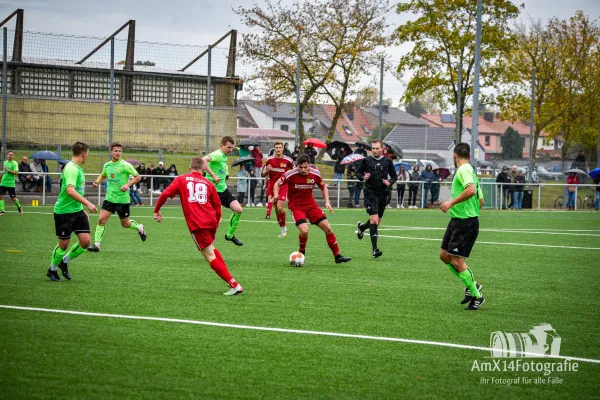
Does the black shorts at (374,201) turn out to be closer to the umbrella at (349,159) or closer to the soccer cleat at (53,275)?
the soccer cleat at (53,275)

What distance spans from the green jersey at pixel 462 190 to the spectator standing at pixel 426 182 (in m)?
22.9

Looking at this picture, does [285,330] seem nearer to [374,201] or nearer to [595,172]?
[374,201]

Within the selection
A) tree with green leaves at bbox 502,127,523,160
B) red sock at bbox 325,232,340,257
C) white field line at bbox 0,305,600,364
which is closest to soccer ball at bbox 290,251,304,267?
red sock at bbox 325,232,340,257

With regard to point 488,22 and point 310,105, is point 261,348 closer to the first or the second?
point 310,105

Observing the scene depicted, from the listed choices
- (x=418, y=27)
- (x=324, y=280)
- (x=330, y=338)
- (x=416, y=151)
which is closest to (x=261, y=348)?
(x=330, y=338)

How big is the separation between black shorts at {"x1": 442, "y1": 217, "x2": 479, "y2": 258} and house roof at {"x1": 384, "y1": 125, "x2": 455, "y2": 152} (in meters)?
31.7

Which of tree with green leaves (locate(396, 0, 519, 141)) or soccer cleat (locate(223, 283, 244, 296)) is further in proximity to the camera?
tree with green leaves (locate(396, 0, 519, 141))

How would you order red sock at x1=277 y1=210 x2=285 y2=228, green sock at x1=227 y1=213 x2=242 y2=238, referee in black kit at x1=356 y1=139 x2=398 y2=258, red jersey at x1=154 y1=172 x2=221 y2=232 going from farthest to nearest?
red sock at x1=277 y1=210 x2=285 y2=228 → green sock at x1=227 y1=213 x2=242 y2=238 → referee in black kit at x1=356 y1=139 x2=398 y2=258 → red jersey at x1=154 y1=172 x2=221 y2=232

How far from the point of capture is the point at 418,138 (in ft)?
150

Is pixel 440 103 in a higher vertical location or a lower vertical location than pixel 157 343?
higher

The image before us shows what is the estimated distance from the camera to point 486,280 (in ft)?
36.9

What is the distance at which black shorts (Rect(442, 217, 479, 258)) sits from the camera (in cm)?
868

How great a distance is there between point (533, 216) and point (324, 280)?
63.3ft

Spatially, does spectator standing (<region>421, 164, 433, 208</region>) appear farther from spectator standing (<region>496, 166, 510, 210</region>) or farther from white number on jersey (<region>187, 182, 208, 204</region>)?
white number on jersey (<region>187, 182, 208, 204</region>)
